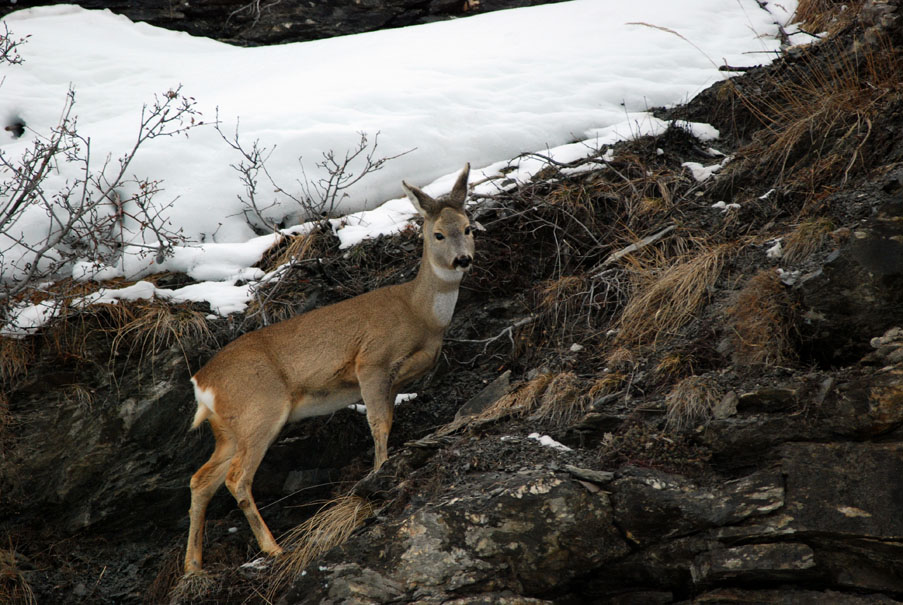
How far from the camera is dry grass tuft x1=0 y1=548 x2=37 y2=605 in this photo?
6578 millimetres

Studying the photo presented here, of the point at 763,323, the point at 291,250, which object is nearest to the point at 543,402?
the point at 763,323

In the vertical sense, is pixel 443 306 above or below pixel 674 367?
above

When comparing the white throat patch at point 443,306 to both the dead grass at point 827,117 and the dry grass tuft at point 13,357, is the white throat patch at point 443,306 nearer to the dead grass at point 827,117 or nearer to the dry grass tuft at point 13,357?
the dead grass at point 827,117

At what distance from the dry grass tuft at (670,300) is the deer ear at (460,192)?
1.78m

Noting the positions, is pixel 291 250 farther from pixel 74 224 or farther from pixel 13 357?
pixel 13 357

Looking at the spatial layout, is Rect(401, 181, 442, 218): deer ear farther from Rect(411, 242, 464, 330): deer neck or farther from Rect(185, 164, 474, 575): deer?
Rect(411, 242, 464, 330): deer neck

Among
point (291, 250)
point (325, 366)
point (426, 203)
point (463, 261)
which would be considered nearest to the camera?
point (463, 261)

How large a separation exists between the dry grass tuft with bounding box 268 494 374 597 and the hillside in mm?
23

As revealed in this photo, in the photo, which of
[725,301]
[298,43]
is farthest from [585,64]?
[725,301]

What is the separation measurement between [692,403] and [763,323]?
93 centimetres

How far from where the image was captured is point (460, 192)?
7.43 m

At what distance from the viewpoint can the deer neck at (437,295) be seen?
7129 millimetres

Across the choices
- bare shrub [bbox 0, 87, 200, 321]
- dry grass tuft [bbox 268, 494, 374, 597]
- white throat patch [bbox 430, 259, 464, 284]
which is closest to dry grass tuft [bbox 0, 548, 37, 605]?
bare shrub [bbox 0, 87, 200, 321]

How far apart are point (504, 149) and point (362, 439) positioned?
4.11m
